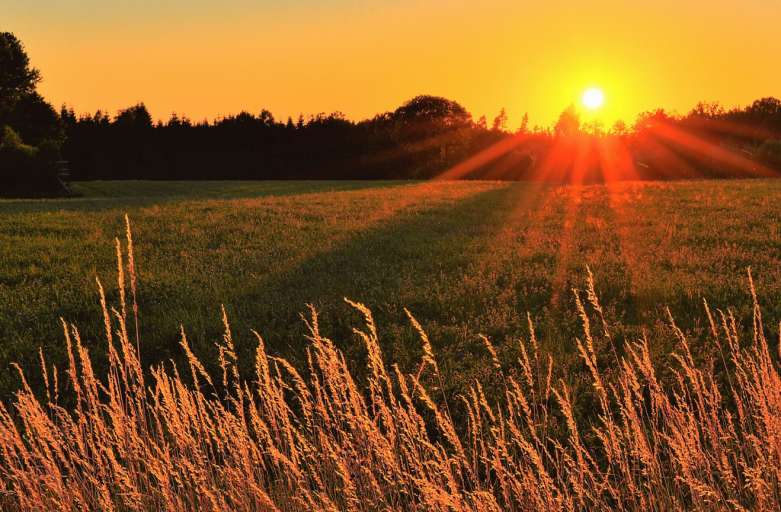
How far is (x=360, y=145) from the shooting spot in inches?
2554

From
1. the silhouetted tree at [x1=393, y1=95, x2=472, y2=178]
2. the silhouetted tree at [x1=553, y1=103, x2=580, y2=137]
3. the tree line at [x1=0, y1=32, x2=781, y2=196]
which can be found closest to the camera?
the tree line at [x1=0, y1=32, x2=781, y2=196]

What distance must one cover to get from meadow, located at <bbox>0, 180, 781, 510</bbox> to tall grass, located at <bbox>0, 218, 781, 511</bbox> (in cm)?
5

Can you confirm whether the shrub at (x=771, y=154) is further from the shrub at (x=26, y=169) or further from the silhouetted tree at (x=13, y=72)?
the silhouetted tree at (x=13, y=72)

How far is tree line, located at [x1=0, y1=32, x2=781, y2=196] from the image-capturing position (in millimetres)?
37906

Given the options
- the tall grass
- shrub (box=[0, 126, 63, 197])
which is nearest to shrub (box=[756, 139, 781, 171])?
the tall grass

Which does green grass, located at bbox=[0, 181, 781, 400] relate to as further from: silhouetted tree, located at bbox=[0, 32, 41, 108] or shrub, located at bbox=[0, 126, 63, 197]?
silhouetted tree, located at bbox=[0, 32, 41, 108]

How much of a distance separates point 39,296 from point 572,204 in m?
14.1

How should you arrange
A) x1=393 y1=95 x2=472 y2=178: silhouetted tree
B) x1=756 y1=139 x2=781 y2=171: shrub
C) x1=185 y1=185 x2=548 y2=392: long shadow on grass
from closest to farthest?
x1=185 y1=185 x2=548 y2=392: long shadow on grass < x1=756 y1=139 x2=781 y2=171: shrub < x1=393 y1=95 x2=472 y2=178: silhouetted tree

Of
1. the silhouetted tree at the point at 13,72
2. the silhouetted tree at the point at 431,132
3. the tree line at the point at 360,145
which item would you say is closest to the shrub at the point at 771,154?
the tree line at the point at 360,145

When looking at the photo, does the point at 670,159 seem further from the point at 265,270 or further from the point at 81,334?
the point at 81,334

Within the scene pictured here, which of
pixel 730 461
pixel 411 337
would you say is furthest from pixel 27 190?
pixel 730 461

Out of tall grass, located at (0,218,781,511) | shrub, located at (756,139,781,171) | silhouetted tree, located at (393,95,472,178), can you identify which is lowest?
tall grass, located at (0,218,781,511)

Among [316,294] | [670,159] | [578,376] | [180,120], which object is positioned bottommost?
[578,376]

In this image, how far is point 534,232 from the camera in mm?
11188
